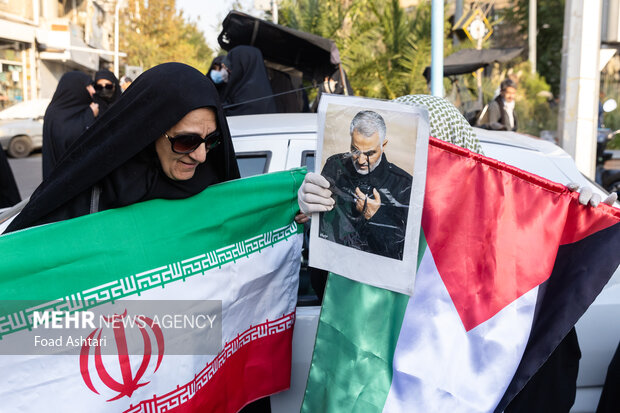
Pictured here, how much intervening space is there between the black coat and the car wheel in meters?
16.7

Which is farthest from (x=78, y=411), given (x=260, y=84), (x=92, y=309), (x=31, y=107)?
(x=31, y=107)

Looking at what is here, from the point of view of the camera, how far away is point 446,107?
6.68 ft

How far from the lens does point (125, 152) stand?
6.18ft

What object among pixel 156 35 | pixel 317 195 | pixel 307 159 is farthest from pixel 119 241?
pixel 156 35

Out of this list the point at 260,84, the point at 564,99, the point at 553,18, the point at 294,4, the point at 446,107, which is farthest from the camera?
the point at 553,18

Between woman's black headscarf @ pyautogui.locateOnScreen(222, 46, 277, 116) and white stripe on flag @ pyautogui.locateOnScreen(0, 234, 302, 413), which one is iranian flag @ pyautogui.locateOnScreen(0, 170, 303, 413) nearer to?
white stripe on flag @ pyautogui.locateOnScreen(0, 234, 302, 413)

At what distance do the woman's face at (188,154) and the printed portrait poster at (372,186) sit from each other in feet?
1.36

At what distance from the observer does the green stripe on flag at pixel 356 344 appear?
198 cm

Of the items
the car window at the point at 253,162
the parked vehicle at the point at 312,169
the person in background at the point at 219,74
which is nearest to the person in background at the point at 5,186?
the parked vehicle at the point at 312,169

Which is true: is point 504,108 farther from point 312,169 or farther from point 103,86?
point 312,169

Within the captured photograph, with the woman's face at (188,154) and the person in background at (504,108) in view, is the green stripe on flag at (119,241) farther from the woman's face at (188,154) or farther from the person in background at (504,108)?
the person in background at (504,108)

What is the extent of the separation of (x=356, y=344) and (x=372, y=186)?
578 mm

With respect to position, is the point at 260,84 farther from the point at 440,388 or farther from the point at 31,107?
the point at 31,107

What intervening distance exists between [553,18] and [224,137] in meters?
30.9
